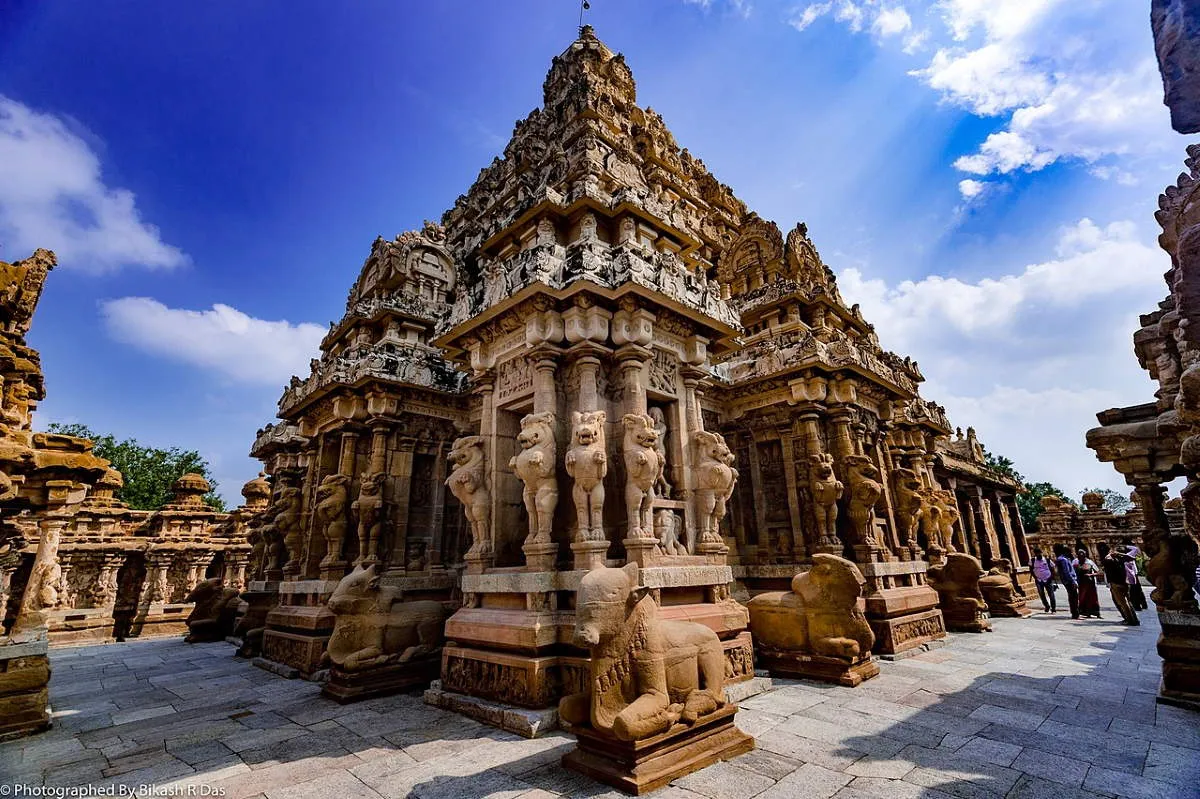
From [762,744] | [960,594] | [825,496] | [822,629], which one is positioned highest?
[825,496]

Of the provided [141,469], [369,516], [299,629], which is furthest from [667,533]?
[141,469]

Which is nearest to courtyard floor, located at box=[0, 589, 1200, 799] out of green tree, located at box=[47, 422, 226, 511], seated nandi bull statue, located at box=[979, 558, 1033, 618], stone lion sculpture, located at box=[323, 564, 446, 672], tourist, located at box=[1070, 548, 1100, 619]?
stone lion sculpture, located at box=[323, 564, 446, 672]

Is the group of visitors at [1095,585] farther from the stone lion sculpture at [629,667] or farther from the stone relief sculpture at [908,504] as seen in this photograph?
the stone lion sculpture at [629,667]

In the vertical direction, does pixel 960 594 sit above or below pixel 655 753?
above

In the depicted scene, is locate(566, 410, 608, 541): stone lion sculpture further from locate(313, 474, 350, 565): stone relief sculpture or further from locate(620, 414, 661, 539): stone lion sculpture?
locate(313, 474, 350, 565): stone relief sculpture

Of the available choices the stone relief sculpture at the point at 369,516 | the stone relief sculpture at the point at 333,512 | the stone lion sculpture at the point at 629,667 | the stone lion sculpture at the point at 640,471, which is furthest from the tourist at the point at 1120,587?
the stone relief sculpture at the point at 333,512

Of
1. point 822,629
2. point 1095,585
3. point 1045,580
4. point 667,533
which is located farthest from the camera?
point 1045,580

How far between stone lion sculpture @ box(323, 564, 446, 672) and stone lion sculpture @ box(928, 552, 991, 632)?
1182 cm

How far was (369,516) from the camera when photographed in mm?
10820

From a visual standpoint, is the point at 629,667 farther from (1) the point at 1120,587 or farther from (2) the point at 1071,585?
(2) the point at 1071,585

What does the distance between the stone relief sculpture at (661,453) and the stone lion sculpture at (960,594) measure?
912 centimetres

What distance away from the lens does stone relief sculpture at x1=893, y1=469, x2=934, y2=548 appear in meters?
12.8

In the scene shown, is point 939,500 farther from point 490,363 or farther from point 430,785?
point 430,785

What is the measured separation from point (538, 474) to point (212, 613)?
15.5 m
